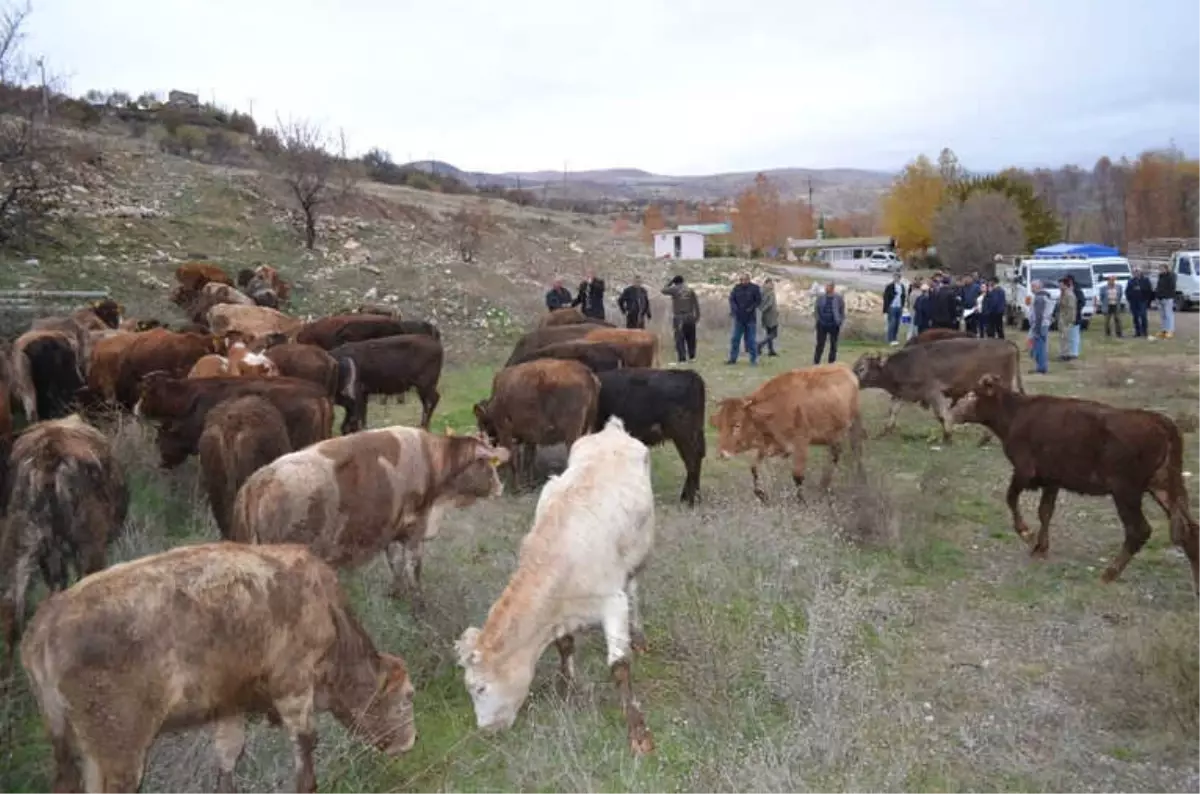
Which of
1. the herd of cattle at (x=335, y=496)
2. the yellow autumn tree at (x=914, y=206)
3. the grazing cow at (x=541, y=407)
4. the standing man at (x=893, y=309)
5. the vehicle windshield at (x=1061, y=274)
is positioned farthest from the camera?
the yellow autumn tree at (x=914, y=206)

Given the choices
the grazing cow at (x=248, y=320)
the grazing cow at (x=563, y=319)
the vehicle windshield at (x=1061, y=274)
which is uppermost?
the vehicle windshield at (x=1061, y=274)

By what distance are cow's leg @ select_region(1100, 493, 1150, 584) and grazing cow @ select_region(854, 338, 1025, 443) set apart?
5474mm

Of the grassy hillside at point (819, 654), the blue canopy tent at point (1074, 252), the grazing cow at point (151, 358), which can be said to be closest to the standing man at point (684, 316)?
the grassy hillside at point (819, 654)

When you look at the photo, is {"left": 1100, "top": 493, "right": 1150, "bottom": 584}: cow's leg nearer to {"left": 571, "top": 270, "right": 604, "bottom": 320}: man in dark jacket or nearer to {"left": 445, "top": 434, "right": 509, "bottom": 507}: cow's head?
{"left": 445, "top": 434, "right": 509, "bottom": 507}: cow's head

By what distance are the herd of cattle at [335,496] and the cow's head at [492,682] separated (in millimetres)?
12

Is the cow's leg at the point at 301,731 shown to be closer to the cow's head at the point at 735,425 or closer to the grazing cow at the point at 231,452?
the grazing cow at the point at 231,452

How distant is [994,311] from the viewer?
21.2 metres

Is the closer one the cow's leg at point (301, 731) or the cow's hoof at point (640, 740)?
the cow's leg at point (301, 731)

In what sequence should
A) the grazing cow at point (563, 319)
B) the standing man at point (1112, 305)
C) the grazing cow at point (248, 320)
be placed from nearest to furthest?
the grazing cow at point (248, 320), the grazing cow at point (563, 319), the standing man at point (1112, 305)

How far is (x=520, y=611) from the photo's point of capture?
4.98 m

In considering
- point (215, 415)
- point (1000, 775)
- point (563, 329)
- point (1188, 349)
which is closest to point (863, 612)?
point (1000, 775)

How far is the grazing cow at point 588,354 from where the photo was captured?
511 inches

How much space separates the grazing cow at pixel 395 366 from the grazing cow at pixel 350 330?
138 cm

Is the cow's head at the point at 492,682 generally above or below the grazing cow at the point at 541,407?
below
